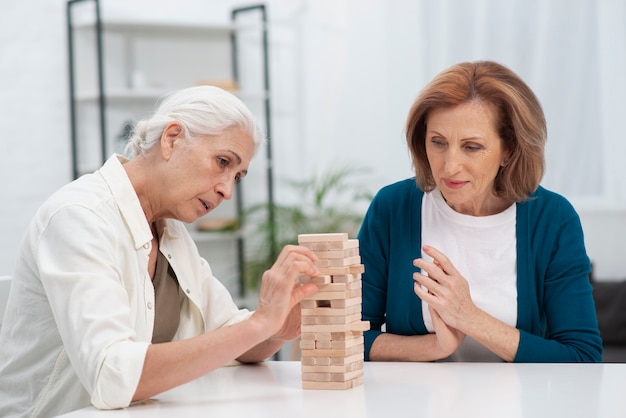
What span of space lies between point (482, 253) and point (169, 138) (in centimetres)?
84

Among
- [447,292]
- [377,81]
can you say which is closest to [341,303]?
[447,292]

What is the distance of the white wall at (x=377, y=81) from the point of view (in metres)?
4.74

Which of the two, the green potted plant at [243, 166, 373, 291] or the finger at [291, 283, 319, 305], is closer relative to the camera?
the finger at [291, 283, 319, 305]

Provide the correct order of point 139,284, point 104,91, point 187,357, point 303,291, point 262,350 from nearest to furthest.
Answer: point 187,357, point 303,291, point 139,284, point 262,350, point 104,91

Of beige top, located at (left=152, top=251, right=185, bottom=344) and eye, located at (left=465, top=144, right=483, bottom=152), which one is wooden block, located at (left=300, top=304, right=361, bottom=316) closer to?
beige top, located at (left=152, top=251, right=185, bottom=344)

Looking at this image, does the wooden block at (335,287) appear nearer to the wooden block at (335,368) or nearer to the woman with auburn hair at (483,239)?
the wooden block at (335,368)

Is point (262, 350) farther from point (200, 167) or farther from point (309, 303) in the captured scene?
point (200, 167)

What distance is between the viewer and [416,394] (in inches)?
67.2

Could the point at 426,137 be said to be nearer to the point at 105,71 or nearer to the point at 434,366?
the point at 434,366

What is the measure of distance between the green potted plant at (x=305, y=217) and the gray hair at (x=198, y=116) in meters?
2.81

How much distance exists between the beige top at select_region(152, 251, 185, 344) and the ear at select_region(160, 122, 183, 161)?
26 centimetres

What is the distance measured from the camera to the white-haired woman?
1.64 metres

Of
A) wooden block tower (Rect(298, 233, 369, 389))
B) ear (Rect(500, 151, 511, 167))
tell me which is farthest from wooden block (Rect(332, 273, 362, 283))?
ear (Rect(500, 151, 511, 167))

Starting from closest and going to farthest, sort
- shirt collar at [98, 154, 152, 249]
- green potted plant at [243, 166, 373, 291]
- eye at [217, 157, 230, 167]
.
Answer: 1. shirt collar at [98, 154, 152, 249]
2. eye at [217, 157, 230, 167]
3. green potted plant at [243, 166, 373, 291]
